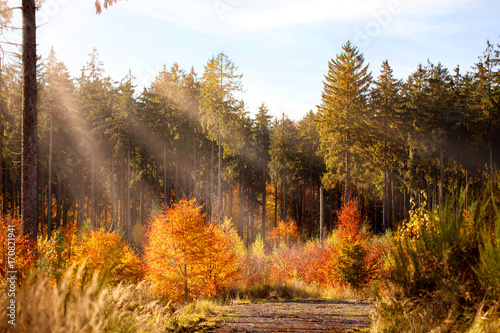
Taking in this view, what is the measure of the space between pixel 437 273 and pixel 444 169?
3271 centimetres

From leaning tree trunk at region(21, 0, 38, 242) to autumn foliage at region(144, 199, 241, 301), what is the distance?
5600 millimetres

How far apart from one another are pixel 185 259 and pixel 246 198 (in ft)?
119

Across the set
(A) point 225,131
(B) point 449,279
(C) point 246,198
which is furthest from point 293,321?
(C) point 246,198

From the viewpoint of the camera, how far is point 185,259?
48.6ft

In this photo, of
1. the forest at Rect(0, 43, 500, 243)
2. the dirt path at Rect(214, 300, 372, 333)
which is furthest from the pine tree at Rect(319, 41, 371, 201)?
the dirt path at Rect(214, 300, 372, 333)

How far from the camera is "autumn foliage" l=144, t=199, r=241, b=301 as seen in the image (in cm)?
1477

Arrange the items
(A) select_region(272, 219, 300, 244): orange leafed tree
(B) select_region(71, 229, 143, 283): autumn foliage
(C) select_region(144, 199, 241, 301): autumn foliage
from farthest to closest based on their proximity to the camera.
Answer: (A) select_region(272, 219, 300, 244): orange leafed tree → (B) select_region(71, 229, 143, 283): autumn foliage → (C) select_region(144, 199, 241, 301): autumn foliage

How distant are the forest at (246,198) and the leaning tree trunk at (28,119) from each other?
0.19 feet

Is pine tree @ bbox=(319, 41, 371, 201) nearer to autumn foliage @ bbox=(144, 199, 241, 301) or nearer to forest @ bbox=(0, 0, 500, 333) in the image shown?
forest @ bbox=(0, 0, 500, 333)

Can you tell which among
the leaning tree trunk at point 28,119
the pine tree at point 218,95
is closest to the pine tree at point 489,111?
the pine tree at point 218,95

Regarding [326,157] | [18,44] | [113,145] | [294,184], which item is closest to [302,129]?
[294,184]

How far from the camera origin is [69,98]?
35531 millimetres

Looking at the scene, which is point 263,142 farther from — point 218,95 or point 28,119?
point 28,119

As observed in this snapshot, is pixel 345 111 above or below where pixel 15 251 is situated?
above
